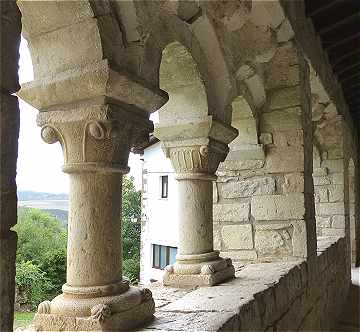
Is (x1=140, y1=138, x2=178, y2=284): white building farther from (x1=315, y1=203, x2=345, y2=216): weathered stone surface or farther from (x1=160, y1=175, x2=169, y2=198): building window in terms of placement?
(x1=315, y1=203, x2=345, y2=216): weathered stone surface

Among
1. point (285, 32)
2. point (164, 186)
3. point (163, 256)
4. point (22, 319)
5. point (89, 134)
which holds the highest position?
point (285, 32)

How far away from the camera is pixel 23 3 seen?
1383mm

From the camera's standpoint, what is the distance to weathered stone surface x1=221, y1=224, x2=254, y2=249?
3.12m

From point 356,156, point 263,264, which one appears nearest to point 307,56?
point 263,264

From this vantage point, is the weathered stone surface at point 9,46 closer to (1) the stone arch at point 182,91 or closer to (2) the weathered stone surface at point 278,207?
(1) the stone arch at point 182,91

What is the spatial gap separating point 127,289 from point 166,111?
1.24 m

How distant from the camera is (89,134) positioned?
1.41m

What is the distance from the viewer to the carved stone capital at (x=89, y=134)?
4.58ft

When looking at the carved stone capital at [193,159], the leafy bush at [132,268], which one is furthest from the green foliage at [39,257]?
the carved stone capital at [193,159]

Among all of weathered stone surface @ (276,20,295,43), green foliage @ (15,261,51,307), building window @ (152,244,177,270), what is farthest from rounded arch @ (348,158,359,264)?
green foliage @ (15,261,51,307)

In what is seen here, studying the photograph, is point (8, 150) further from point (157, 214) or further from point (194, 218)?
point (157, 214)

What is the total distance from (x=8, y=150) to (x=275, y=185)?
2.58 meters

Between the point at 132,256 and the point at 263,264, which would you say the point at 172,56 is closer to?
the point at 263,264

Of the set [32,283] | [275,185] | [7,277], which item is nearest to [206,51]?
[275,185]
